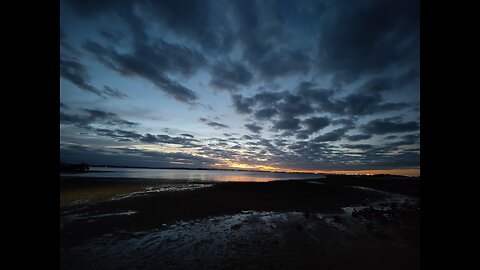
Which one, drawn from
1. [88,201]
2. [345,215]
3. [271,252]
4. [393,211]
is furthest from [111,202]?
[393,211]

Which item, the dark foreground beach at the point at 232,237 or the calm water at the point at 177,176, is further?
the calm water at the point at 177,176

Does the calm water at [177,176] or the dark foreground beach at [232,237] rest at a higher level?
the dark foreground beach at [232,237]

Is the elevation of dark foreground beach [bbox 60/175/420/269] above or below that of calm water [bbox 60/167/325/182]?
above

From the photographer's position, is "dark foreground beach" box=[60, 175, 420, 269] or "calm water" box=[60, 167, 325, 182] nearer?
"dark foreground beach" box=[60, 175, 420, 269]

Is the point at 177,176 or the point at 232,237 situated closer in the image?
the point at 232,237

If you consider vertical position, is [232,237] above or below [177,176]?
above
